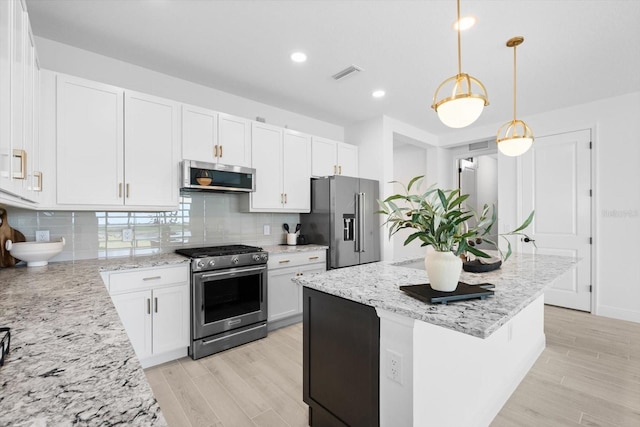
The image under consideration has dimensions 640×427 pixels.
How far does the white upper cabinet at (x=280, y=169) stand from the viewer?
11.4 feet

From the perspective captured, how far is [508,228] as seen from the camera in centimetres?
457

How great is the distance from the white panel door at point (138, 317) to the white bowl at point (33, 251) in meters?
0.56

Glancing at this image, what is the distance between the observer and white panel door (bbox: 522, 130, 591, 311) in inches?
155

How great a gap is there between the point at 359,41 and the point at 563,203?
11.9ft

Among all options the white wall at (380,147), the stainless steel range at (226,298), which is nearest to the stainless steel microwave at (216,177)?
the stainless steel range at (226,298)

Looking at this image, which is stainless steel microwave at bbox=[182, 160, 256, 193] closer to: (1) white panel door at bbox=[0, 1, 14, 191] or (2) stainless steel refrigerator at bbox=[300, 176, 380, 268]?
(2) stainless steel refrigerator at bbox=[300, 176, 380, 268]

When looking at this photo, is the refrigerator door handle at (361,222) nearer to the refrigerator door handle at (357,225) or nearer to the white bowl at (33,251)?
the refrigerator door handle at (357,225)

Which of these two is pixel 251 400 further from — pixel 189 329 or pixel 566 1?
pixel 566 1

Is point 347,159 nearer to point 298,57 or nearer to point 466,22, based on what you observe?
point 298,57

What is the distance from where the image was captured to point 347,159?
14.6 ft

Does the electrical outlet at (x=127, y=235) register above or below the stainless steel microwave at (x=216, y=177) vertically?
below

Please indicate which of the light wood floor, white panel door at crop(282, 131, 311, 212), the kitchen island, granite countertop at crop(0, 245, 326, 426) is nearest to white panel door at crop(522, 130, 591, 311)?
the light wood floor

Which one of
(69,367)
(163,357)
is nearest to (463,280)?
(69,367)

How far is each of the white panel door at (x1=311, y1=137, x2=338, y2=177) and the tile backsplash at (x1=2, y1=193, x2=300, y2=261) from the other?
0.82 m
